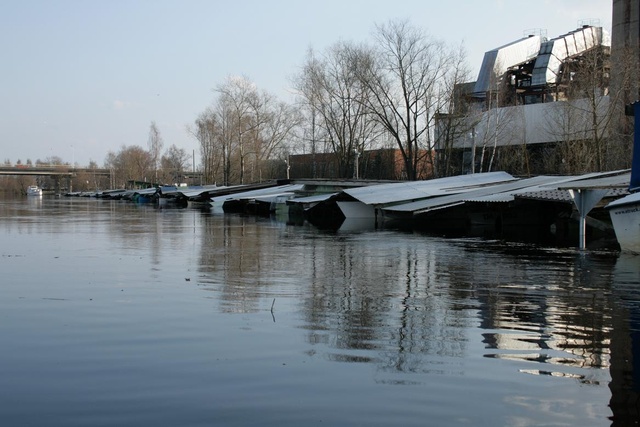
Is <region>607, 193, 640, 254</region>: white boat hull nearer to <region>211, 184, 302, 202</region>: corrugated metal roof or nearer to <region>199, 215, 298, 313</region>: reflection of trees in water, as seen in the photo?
<region>199, 215, 298, 313</region>: reflection of trees in water

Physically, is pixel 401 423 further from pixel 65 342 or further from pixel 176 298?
pixel 176 298

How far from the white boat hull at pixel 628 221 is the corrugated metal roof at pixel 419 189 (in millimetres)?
15052

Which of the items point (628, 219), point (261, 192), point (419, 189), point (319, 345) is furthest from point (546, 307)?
point (261, 192)

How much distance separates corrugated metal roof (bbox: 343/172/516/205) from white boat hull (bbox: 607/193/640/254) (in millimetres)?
15052

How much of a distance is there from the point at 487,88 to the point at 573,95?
1403cm

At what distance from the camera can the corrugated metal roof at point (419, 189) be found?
32.2 meters

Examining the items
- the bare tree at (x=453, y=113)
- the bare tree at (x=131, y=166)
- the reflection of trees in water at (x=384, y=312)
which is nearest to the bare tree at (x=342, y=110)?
the bare tree at (x=453, y=113)

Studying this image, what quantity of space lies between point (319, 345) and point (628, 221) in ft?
38.7

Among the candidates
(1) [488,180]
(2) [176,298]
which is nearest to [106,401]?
(2) [176,298]

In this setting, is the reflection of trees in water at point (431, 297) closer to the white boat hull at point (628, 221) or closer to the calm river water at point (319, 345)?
the calm river water at point (319, 345)

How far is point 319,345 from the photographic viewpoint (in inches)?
285

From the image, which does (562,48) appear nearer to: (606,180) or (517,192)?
(517,192)

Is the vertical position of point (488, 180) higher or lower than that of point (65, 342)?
higher

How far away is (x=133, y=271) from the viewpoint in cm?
1387
